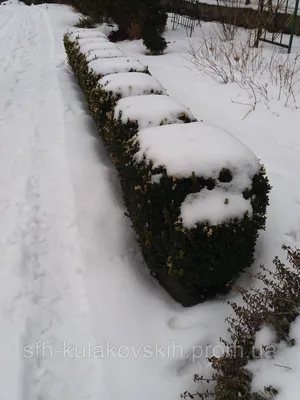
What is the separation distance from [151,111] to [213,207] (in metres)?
1.17

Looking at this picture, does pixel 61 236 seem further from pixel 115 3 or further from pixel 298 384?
pixel 115 3

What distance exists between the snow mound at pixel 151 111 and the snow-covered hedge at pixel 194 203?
214mm

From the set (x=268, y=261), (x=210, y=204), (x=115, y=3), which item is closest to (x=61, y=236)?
(x=210, y=204)

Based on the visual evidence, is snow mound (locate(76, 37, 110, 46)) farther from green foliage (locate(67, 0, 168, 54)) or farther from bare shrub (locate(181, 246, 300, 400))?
bare shrub (locate(181, 246, 300, 400))

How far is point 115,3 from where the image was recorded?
355 inches

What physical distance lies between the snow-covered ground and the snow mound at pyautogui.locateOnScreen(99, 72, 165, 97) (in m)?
0.80

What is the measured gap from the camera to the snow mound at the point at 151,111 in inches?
110

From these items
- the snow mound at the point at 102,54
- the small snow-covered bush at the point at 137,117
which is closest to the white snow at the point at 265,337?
the small snow-covered bush at the point at 137,117

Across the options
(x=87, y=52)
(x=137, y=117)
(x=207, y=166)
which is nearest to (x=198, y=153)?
(x=207, y=166)

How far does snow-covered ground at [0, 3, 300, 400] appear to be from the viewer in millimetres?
1979

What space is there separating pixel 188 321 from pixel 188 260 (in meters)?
0.46

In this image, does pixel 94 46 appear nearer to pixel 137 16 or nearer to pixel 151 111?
pixel 151 111

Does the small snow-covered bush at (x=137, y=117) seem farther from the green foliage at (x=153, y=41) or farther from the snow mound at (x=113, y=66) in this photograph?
the green foliage at (x=153, y=41)

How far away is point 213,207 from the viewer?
6.76ft
